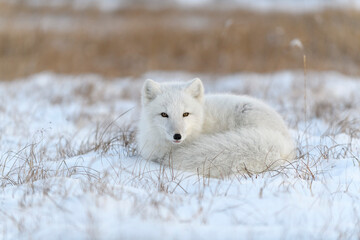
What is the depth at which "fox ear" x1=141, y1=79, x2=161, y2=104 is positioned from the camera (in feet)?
11.6

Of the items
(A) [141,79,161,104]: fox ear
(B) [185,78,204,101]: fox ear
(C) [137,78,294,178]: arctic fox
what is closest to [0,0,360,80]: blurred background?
(C) [137,78,294,178]: arctic fox

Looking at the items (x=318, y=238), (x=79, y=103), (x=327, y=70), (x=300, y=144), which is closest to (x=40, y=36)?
(x=79, y=103)

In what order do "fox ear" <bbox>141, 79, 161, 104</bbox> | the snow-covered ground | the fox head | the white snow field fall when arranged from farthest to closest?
the snow-covered ground
"fox ear" <bbox>141, 79, 161, 104</bbox>
the fox head
the white snow field

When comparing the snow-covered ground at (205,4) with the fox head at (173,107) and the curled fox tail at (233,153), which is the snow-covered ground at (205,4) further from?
the curled fox tail at (233,153)

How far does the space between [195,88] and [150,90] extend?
41 cm

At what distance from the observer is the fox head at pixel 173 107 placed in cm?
335

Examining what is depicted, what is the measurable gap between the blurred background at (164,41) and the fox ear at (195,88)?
16.9ft

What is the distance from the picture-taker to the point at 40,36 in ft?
35.1

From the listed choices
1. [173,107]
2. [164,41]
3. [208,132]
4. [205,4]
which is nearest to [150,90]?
[173,107]

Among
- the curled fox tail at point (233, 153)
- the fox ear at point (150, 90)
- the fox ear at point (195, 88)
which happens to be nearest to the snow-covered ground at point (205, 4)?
the fox ear at point (150, 90)

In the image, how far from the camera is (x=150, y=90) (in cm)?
360

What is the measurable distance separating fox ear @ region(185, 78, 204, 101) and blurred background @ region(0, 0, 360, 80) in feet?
16.9

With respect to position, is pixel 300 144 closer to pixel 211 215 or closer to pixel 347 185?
pixel 347 185

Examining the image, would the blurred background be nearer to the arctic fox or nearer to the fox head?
the arctic fox
